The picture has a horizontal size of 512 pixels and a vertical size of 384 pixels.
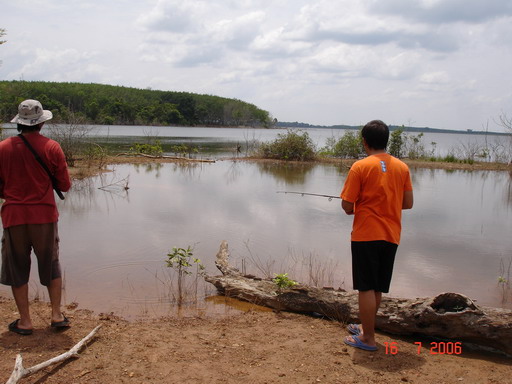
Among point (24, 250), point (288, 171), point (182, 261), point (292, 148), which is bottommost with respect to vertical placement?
point (182, 261)

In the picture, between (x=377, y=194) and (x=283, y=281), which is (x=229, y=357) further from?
(x=377, y=194)

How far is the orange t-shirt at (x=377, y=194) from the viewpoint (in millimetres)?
3418

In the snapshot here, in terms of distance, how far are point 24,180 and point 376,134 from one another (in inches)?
110

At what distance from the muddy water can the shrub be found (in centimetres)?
936

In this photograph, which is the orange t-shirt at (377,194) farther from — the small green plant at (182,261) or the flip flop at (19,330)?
the flip flop at (19,330)

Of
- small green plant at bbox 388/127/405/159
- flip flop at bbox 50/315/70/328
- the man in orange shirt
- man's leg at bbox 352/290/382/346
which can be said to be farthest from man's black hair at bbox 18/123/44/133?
small green plant at bbox 388/127/405/159

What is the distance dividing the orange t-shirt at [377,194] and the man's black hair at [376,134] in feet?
0.32

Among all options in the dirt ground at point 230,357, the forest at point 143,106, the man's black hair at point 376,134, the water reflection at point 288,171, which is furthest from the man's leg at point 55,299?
the forest at point 143,106

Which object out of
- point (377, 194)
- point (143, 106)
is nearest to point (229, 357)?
point (377, 194)

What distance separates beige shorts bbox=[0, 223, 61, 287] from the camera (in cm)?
358

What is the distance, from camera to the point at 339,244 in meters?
7.95

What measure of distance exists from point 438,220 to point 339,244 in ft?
11.9

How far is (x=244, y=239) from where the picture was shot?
7996mm

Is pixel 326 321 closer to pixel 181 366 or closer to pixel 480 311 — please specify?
pixel 480 311
